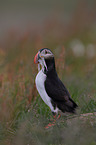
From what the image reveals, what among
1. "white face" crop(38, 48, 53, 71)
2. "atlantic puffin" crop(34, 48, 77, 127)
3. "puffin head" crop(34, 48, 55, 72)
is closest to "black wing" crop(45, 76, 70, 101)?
"atlantic puffin" crop(34, 48, 77, 127)

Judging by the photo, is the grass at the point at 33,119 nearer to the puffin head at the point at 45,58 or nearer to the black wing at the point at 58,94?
the black wing at the point at 58,94

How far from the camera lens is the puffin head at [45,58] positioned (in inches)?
141

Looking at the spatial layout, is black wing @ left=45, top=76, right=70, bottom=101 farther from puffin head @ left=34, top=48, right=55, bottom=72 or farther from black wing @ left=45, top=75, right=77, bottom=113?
puffin head @ left=34, top=48, right=55, bottom=72

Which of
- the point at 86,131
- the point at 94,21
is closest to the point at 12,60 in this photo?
the point at 86,131

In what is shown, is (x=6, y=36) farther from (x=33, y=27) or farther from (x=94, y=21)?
(x=94, y=21)

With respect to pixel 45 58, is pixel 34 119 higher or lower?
lower

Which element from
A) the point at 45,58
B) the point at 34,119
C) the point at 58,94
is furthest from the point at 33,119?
the point at 45,58

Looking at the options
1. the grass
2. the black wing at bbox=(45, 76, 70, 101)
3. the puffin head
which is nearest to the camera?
the grass

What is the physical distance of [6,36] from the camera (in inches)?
358

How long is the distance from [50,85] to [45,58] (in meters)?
0.40

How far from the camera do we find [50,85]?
3686 mm

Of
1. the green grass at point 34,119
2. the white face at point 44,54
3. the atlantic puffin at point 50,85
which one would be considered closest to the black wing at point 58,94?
the atlantic puffin at point 50,85

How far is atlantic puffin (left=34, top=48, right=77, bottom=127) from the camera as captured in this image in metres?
3.63

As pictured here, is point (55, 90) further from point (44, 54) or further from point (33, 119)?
point (33, 119)
